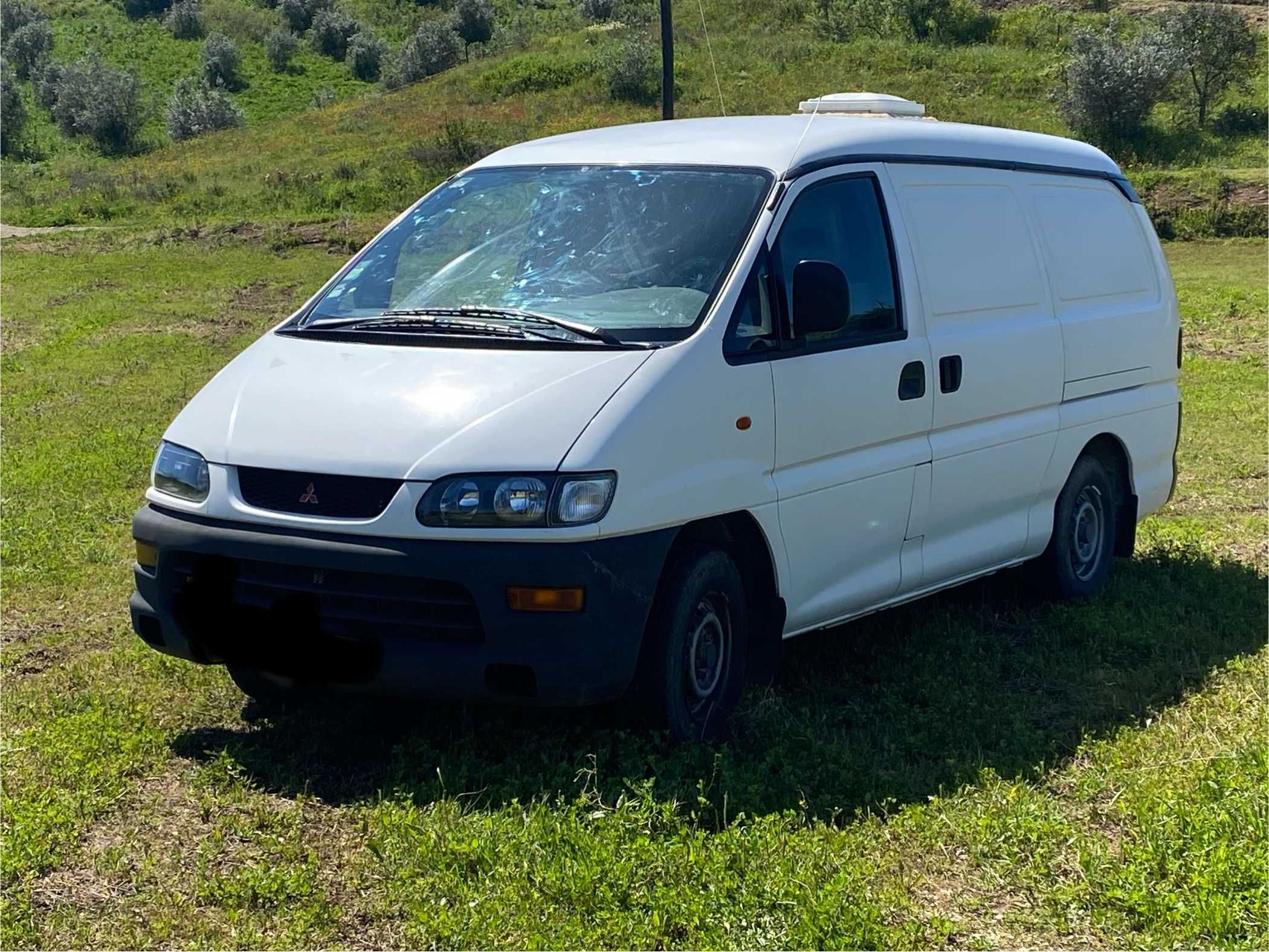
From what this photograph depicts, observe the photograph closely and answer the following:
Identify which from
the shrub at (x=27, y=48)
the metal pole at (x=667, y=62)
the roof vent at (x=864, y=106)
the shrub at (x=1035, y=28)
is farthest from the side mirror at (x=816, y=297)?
the shrub at (x=27, y=48)

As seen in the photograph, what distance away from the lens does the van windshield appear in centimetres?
505

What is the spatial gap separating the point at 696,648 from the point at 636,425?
811 mm

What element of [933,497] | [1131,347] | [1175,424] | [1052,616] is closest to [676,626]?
[933,497]

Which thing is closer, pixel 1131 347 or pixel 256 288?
pixel 1131 347

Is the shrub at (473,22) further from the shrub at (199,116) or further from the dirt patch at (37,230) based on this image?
the dirt patch at (37,230)

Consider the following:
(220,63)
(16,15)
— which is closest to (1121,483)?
(220,63)

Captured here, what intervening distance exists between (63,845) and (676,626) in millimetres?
1826

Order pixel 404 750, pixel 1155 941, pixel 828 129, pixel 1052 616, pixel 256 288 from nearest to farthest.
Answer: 1. pixel 1155 941
2. pixel 404 750
3. pixel 828 129
4. pixel 1052 616
5. pixel 256 288

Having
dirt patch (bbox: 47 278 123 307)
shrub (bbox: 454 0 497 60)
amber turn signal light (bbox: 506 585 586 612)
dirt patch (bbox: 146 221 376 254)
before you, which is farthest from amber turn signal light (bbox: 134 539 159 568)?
shrub (bbox: 454 0 497 60)

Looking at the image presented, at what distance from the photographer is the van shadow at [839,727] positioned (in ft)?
14.9

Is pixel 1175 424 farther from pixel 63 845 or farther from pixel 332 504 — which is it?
pixel 63 845

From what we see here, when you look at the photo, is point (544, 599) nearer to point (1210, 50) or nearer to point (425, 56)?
point (1210, 50)

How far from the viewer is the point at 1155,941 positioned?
3.67m

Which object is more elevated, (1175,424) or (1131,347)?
(1131,347)
